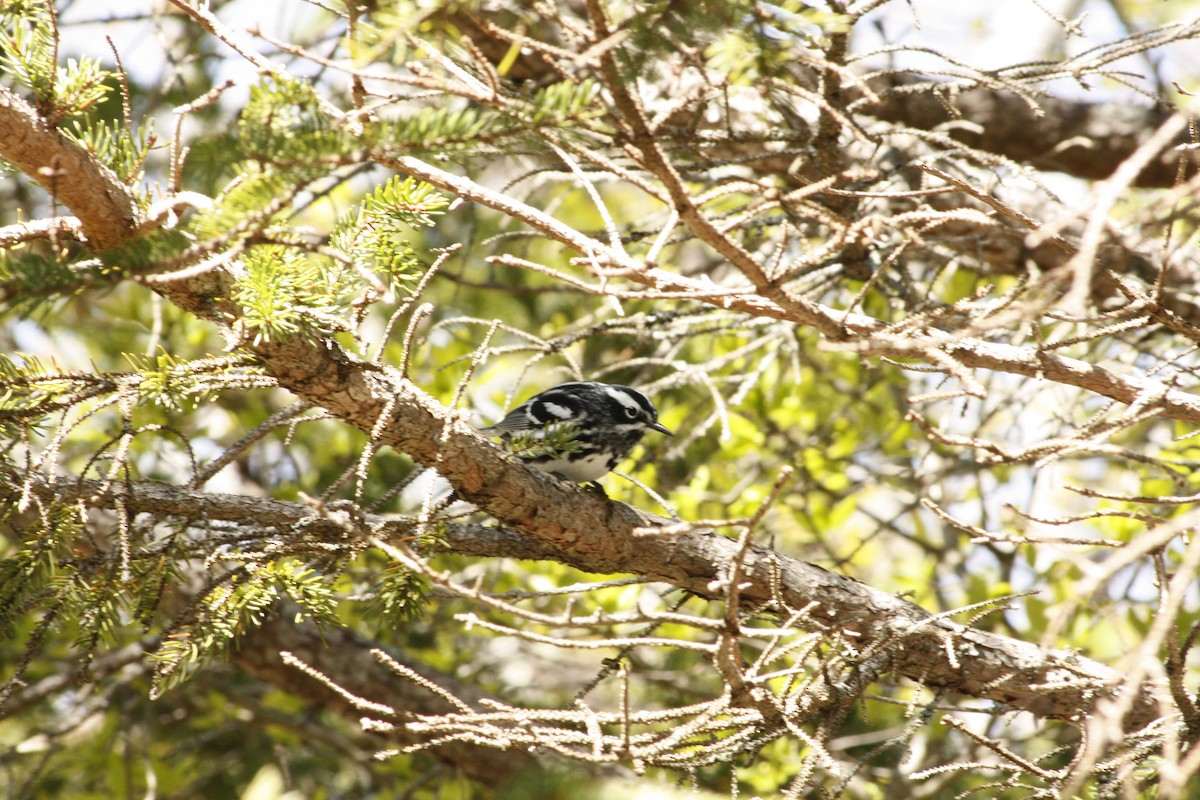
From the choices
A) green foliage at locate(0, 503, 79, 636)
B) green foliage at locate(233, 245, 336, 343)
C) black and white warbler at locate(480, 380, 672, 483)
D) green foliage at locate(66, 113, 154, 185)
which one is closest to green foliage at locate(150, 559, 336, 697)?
green foliage at locate(0, 503, 79, 636)

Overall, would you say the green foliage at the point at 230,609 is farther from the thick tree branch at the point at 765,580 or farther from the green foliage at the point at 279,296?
the green foliage at the point at 279,296

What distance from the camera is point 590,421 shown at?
149 inches

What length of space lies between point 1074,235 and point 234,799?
15.4 feet

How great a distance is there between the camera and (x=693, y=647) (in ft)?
6.48

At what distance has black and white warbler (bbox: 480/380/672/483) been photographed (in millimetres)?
3619

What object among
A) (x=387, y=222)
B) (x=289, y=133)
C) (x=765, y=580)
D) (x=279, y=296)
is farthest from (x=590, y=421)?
(x=289, y=133)

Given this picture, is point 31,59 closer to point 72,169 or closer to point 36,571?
point 72,169

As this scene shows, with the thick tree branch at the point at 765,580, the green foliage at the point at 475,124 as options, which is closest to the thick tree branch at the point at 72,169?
the green foliage at the point at 475,124

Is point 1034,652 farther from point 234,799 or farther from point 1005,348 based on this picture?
point 234,799

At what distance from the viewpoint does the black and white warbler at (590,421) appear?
3619 millimetres

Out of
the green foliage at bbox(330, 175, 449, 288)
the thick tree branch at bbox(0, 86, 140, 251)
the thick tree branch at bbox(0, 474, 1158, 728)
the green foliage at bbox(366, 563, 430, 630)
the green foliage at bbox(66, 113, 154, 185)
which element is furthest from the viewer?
the thick tree branch at bbox(0, 474, 1158, 728)

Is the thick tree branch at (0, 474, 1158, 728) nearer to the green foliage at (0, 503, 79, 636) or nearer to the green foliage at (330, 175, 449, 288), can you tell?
the green foliage at (0, 503, 79, 636)

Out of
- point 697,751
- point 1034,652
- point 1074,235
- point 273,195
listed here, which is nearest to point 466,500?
point 697,751

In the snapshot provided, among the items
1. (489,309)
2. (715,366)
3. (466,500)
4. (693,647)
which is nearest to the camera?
(693,647)
